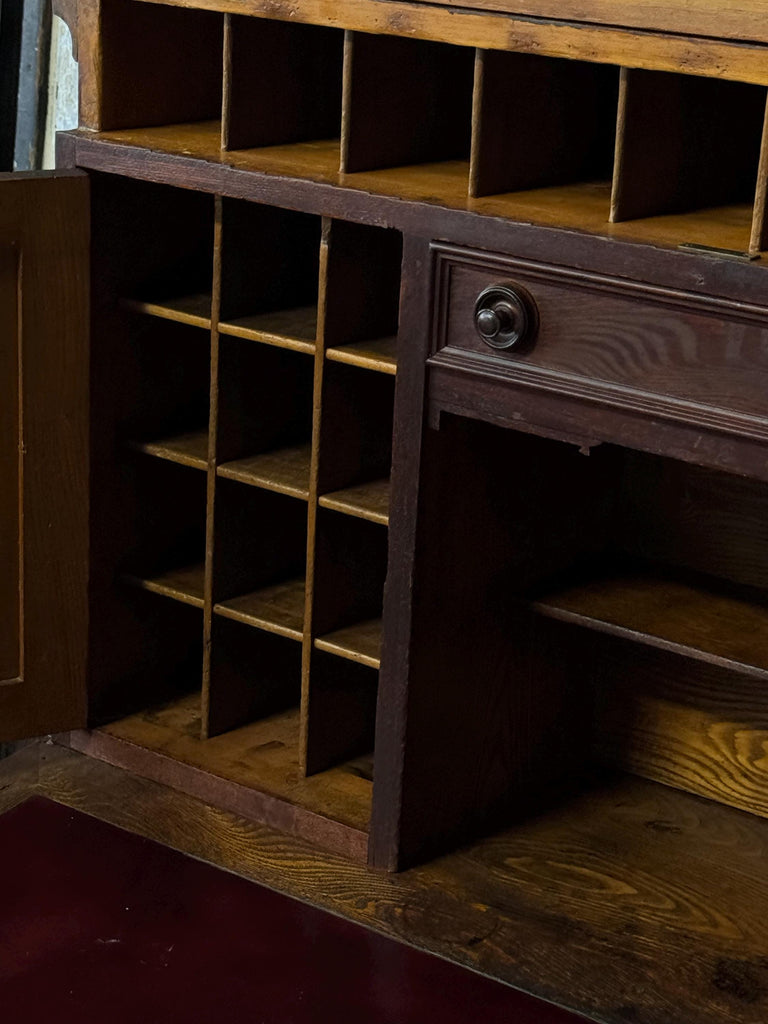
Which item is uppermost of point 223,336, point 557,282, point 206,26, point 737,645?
point 206,26

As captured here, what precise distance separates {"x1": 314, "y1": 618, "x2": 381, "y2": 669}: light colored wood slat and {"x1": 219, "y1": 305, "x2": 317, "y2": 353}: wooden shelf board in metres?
0.47

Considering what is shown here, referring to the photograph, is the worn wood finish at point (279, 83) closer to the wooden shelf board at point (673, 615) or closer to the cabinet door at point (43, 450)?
the cabinet door at point (43, 450)

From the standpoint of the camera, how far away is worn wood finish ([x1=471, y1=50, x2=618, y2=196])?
89.7 inches

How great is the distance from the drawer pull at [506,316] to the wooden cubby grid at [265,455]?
0.76 ft

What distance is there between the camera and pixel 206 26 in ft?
9.26

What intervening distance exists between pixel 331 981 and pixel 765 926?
69 centimetres

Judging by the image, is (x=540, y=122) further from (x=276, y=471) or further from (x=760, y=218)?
Answer: (x=276, y=471)

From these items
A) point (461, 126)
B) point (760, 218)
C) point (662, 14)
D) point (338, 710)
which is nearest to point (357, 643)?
point (338, 710)

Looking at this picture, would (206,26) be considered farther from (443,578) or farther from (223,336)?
(443,578)

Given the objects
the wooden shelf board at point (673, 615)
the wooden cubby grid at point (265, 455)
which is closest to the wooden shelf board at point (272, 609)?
the wooden cubby grid at point (265, 455)

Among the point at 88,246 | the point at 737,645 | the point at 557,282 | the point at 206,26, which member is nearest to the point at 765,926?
the point at 737,645

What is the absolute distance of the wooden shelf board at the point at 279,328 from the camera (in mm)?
2596

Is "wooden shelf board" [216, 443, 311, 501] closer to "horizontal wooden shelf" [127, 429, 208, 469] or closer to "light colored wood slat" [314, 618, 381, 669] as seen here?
"horizontal wooden shelf" [127, 429, 208, 469]

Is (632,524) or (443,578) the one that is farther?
(632,524)
